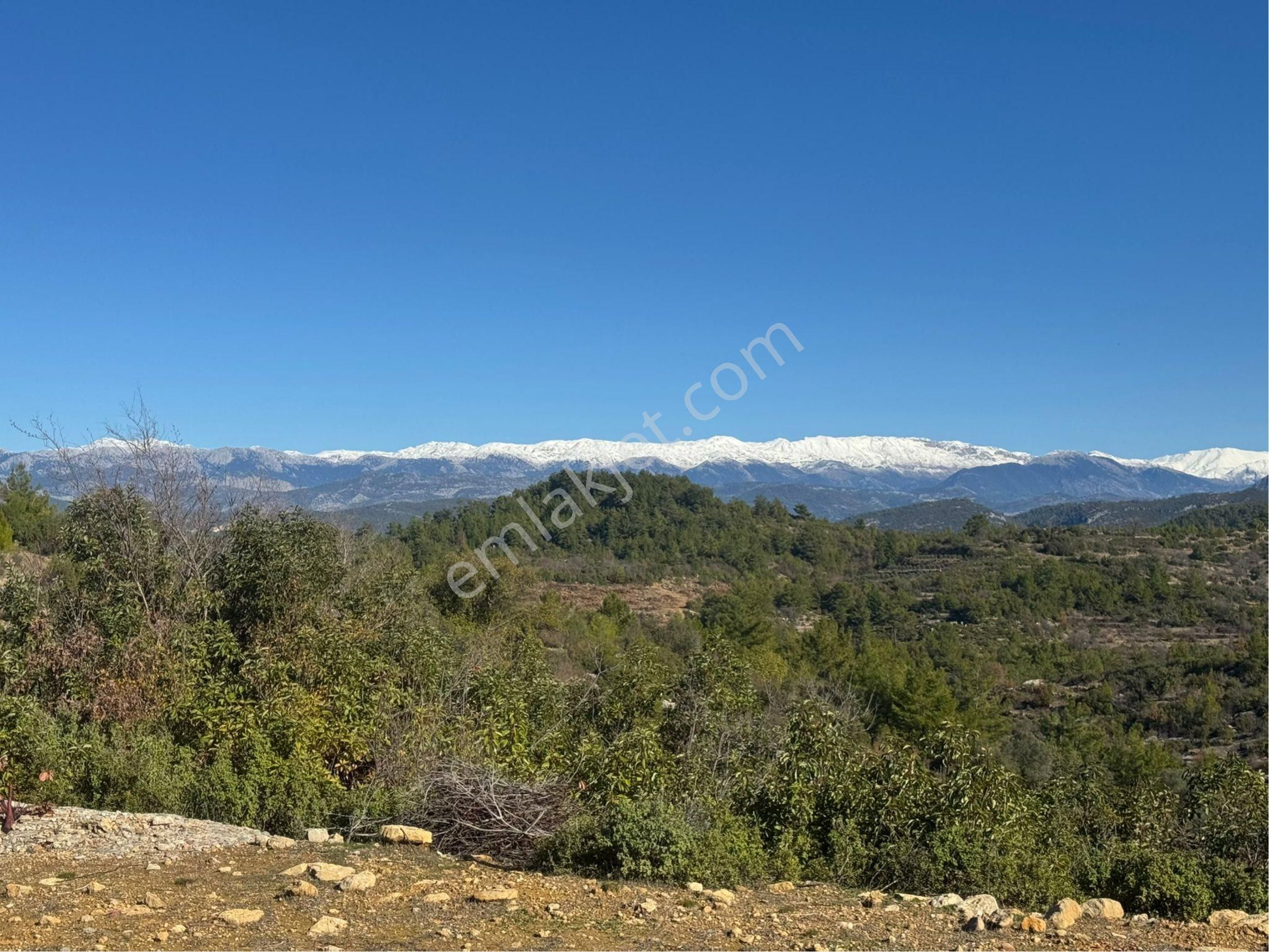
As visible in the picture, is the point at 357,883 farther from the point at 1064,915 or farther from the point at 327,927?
the point at 1064,915

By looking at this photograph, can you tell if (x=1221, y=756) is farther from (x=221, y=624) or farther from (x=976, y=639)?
(x=221, y=624)

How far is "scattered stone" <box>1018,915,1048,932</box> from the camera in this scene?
25.9 feet

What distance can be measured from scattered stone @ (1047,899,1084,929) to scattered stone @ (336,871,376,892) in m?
6.09

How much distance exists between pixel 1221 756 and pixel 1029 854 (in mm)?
36858

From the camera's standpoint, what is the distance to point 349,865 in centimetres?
898

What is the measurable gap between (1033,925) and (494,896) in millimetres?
4718

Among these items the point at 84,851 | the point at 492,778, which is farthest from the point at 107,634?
the point at 492,778

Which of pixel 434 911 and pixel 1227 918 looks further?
pixel 1227 918

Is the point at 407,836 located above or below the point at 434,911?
below

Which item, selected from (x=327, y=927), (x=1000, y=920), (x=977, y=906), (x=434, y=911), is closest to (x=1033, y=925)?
(x=1000, y=920)

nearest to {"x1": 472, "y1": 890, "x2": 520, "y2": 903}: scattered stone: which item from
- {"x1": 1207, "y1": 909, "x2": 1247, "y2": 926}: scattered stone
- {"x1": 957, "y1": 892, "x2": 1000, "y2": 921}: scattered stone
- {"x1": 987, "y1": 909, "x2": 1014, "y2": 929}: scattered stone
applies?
{"x1": 957, "y1": 892, "x2": 1000, "y2": 921}: scattered stone

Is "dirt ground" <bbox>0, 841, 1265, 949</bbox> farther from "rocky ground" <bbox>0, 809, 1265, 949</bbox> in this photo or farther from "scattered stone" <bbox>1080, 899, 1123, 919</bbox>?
"scattered stone" <bbox>1080, 899, 1123, 919</bbox>

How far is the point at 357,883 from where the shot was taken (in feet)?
26.5

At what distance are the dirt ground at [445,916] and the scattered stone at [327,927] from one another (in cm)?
2
